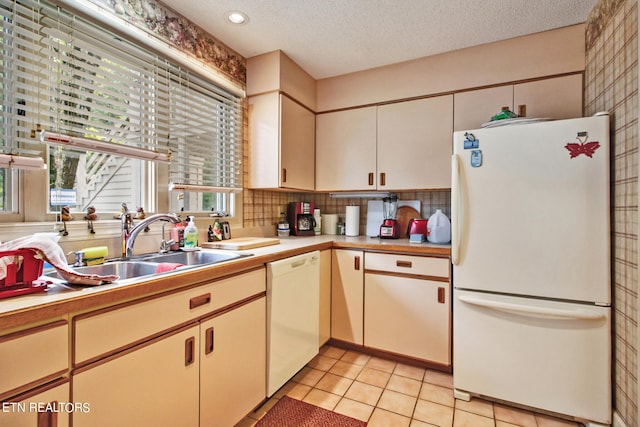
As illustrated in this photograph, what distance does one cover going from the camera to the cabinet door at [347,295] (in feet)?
7.57

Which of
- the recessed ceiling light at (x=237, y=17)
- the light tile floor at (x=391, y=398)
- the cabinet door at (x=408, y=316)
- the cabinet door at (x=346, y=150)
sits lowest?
the light tile floor at (x=391, y=398)

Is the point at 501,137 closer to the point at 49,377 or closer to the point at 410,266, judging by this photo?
the point at 410,266

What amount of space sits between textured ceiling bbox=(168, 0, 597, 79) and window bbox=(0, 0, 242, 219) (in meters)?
0.39

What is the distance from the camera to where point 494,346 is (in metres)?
1.75

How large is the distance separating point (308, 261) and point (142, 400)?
1.13m

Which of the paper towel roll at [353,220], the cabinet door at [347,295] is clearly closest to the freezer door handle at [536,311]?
the cabinet door at [347,295]

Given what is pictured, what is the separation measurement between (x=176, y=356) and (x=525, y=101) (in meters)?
2.48

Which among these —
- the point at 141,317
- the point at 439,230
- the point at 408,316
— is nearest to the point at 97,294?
the point at 141,317

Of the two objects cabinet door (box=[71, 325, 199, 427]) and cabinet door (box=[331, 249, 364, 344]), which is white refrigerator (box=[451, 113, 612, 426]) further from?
cabinet door (box=[71, 325, 199, 427])

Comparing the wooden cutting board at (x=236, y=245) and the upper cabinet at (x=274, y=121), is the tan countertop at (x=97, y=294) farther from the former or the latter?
the upper cabinet at (x=274, y=121)

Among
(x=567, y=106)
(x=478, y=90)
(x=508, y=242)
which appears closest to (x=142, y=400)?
(x=508, y=242)

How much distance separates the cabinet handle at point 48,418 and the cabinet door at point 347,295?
1748mm

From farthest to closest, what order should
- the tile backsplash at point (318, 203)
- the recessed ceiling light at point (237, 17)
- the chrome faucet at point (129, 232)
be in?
the tile backsplash at point (318, 203)
the recessed ceiling light at point (237, 17)
the chrome faucet at point (129, 232)

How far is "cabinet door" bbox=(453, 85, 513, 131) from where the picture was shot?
7.11ft
